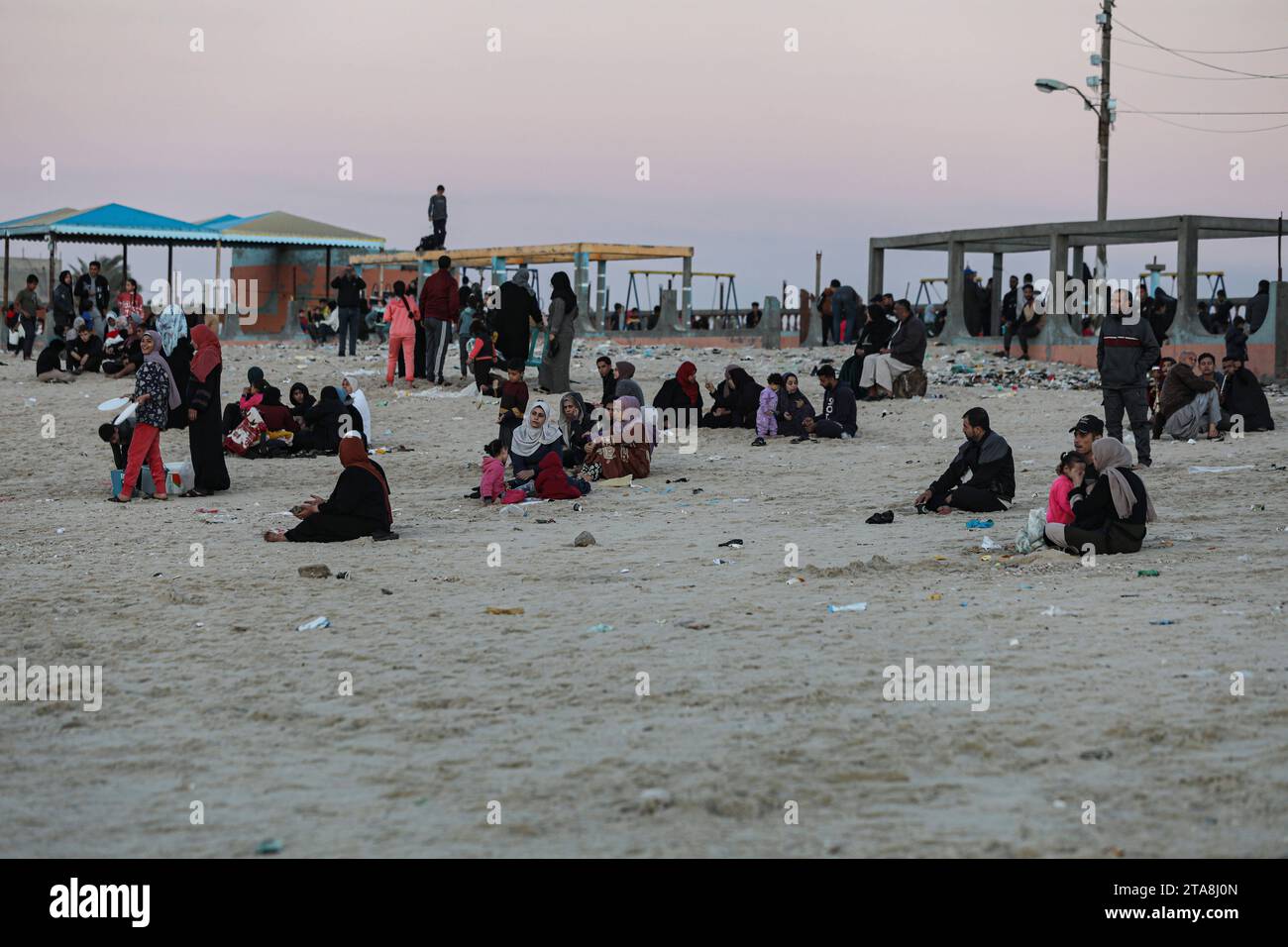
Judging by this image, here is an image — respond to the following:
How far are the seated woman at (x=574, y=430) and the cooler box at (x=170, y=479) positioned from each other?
10.9ft

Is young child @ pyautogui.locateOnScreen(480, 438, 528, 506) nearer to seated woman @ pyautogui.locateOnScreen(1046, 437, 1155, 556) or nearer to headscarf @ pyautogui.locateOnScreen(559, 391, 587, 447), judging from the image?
headscarf @ pyautogui.locateOnScreen(559, 391, 587, 447)

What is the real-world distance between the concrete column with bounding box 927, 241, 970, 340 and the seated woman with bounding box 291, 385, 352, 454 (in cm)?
1403

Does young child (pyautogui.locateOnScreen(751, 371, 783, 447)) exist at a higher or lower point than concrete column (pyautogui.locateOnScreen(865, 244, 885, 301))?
lower

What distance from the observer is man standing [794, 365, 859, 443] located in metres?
15.9

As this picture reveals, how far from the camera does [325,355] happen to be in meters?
24.6

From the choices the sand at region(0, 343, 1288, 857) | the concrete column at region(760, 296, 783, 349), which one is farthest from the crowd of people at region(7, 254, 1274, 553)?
the concrete column at region(760, 296, 783, 349)

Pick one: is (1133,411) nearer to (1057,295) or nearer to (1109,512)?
(1109,512)

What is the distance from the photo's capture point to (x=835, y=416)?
16.1 m

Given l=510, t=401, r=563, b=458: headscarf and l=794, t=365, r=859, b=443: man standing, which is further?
l=794, t=365, r=859, b=443: man standing

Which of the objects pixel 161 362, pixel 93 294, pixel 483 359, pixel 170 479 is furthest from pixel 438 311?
pixel 161 362

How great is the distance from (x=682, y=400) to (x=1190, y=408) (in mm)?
5628

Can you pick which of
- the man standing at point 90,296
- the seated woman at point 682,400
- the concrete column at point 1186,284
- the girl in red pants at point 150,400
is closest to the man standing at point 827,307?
the concrete column at point 1186,284

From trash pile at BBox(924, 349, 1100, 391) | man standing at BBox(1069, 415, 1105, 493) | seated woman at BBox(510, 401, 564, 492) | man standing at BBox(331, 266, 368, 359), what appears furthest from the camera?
man standing at BBox(331, 266, 368, 359)

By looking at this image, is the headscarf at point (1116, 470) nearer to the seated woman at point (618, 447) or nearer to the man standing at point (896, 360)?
the seated woman at point (618, 447)
